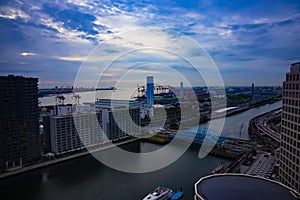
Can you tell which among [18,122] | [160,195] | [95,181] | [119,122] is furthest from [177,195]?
[119,122]

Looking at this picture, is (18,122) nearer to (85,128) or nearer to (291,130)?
Answer: (85,128)

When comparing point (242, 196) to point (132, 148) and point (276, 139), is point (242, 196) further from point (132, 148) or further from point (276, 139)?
point (276, 139)

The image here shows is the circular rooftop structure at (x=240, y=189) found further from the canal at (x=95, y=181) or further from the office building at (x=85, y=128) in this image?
the office building at (x=85, y=128)

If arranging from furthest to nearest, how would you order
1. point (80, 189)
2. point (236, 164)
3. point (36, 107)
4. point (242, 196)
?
1. point (36, 107)
2. point (236, 164)
3. point (80, 189)
4. point (242, 196)

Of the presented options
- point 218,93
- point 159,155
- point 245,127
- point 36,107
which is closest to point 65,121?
point 36,107

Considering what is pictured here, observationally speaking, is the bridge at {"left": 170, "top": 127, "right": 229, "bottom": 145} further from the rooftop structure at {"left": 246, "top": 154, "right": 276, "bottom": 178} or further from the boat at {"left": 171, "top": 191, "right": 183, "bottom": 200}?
the boat at {"left": 171, "top": 191, "right": 183, "bottom": 200}
